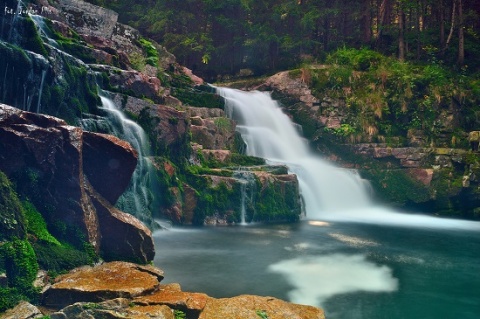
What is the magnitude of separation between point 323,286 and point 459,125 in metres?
20.3

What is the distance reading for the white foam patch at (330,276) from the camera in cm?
961

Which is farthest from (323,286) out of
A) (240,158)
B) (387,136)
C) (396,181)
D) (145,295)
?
(387,136)

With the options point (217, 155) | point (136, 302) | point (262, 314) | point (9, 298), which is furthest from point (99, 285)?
point (217, 155)

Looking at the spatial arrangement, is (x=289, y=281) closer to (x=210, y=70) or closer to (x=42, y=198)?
(x=42, y=198)

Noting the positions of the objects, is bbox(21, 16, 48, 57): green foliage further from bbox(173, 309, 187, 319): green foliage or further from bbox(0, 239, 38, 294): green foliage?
bbox(173, 309, 187, 319): green foliage

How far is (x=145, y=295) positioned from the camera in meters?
7.52

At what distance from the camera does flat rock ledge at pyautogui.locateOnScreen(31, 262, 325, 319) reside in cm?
671

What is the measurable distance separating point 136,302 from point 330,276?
18.6 ft

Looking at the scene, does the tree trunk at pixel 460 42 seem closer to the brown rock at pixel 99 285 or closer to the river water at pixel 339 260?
the river water at pixel 339 260

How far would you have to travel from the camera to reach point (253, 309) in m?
7.53

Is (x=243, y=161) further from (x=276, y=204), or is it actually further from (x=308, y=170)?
(x=308, y=170)

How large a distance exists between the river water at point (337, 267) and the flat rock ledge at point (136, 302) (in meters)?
1.50

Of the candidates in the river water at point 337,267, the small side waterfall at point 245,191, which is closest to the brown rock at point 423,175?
the river water at point 337,267

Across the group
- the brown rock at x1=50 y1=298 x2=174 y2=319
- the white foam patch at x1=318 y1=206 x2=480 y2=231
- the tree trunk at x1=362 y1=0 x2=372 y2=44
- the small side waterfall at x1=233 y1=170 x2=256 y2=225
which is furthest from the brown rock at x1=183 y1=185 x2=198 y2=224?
the tree trunk at x1=362 y1=0 x2=372 y2=44
